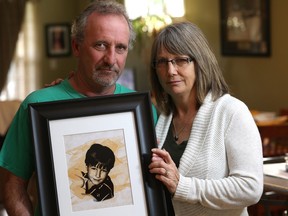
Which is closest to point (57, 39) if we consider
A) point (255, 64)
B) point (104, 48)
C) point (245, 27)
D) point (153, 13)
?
point (153, 13)

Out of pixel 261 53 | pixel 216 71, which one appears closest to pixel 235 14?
pixel 261 53

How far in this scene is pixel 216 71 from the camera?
6.83 ft

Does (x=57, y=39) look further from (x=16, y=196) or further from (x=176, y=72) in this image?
(x=16, y=196)

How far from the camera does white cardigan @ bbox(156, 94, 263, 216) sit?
6.14 ft

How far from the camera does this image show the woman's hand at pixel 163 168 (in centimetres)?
177

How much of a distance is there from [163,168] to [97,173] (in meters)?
0.18

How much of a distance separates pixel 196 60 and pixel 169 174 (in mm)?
424

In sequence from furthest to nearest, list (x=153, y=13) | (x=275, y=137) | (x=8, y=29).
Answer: (x=8, y=29)
(x=153, y=13)
(x=275, y=137)

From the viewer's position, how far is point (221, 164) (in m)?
1.93

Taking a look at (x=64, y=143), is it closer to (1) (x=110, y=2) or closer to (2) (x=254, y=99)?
(1) (x=110, y=2)

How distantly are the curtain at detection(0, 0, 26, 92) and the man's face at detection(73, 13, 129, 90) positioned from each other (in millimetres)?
8309

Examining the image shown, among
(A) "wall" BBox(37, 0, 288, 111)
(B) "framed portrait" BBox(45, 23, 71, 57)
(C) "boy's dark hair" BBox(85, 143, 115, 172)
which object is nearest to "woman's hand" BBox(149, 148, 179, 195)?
(C) "boy's dark hair" BBox(85, 143, 115, 172)

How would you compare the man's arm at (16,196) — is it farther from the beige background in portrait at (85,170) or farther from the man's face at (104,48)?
the man's face at (104,48)

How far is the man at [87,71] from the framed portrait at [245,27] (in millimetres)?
4859
